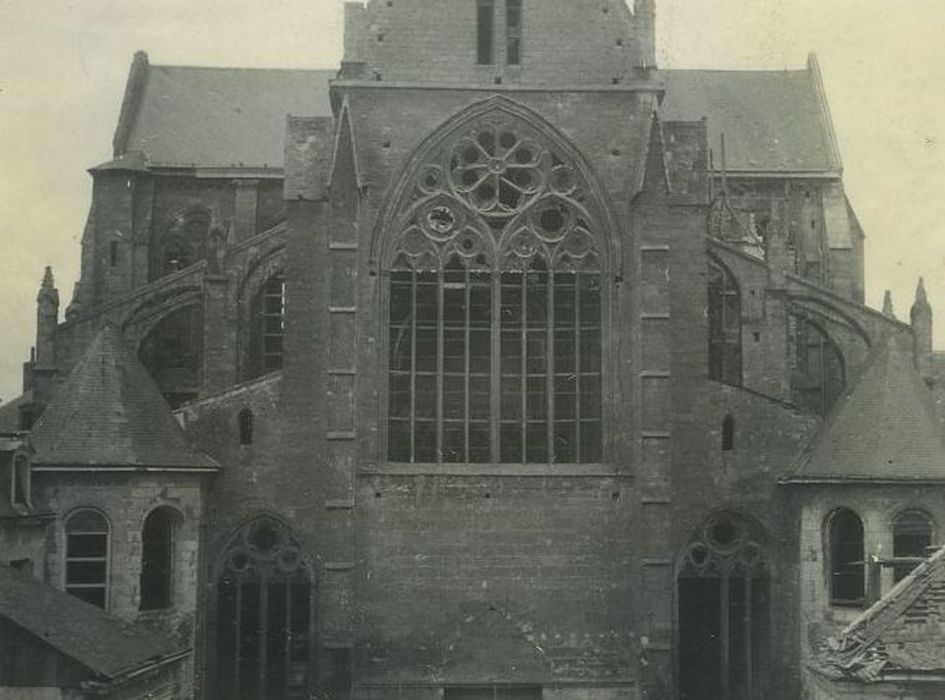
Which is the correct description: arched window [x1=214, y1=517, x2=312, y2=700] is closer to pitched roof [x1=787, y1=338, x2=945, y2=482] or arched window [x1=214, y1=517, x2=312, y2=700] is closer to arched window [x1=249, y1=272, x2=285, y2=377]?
arched window [x1=249, y1=272, x2=285, y2=377]

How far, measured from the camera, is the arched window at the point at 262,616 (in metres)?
27.7

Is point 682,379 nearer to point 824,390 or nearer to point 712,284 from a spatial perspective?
point 712,284

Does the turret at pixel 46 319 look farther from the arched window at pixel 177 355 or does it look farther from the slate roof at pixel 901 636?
the slate roof at pixel 901 636

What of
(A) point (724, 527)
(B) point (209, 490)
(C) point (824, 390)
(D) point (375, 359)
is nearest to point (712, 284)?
(C) point (824, 390)

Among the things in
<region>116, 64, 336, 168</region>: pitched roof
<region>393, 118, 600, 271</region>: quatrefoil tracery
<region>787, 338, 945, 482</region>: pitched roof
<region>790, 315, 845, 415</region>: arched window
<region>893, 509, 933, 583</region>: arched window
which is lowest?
<region>893, 509, 933, 583</region>: arched window

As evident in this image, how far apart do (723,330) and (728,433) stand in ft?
19.5

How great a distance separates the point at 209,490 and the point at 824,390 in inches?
648

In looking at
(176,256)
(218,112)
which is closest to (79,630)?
(176,256)

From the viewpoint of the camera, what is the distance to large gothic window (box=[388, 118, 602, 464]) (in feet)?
93.9

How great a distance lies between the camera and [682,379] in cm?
2839

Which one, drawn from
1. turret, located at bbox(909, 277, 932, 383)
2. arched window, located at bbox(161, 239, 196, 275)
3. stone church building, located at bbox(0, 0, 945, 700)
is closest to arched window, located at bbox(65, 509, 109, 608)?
stone church building, located at bbox(0, 0, 945, 700)

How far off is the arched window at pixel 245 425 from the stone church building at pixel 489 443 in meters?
0.06

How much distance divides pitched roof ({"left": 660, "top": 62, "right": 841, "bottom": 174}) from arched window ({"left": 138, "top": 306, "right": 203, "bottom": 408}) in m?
15.0

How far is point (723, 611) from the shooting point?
28141 millimetres
